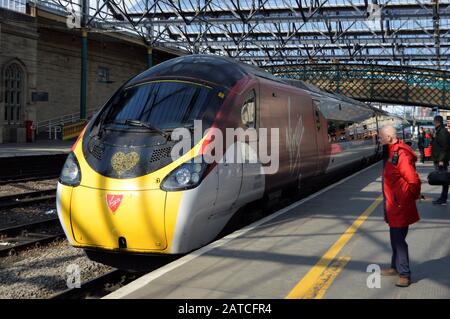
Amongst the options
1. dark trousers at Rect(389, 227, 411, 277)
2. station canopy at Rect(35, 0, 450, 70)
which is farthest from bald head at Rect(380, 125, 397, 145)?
station canopy at Rect(35, 0, 450, 70)

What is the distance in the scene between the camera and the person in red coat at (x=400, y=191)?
171 inches

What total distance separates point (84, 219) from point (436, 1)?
1059 inches

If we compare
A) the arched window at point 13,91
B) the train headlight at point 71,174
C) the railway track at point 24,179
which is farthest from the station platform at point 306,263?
the arched window at point 13,91

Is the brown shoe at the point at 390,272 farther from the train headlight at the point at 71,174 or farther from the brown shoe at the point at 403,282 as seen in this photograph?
the train headlight at the point at 71,174

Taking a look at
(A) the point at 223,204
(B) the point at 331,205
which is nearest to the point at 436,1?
(B) the point at 331,205

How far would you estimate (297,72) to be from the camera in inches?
1972

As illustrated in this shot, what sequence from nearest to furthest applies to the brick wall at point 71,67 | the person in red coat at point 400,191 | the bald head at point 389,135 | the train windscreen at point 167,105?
the person in red coat at point 400,191, the bald head at point 389,135, the train windscreen at point 167,105, the brick wall at point 71,67

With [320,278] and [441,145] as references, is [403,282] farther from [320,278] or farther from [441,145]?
[441,145]

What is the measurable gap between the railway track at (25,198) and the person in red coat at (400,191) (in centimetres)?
812

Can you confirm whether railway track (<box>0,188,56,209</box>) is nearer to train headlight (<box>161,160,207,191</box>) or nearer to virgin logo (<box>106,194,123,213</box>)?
virgin logo (<box>106,194,123,213</box>)

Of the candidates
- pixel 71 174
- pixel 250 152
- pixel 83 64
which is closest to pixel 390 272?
pixel 250 152

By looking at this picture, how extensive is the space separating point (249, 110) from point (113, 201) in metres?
2.51

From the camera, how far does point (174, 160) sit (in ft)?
18.2

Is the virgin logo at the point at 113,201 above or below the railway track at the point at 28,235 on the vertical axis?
above
